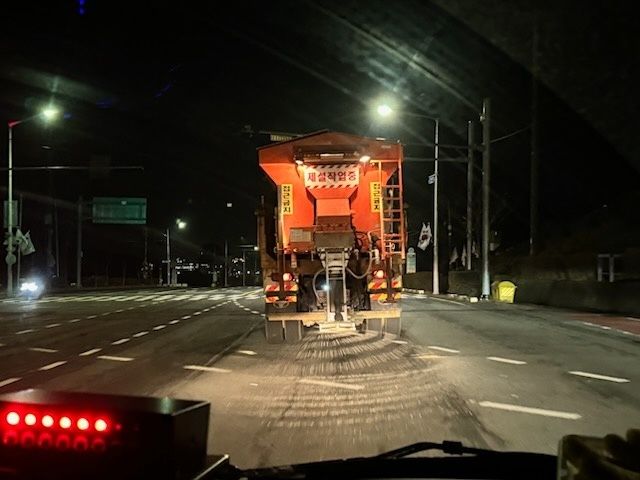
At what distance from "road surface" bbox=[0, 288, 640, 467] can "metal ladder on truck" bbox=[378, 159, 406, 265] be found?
76.5 inches

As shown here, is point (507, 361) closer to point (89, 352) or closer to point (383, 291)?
point (383, 291)

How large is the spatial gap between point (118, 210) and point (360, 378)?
1687 inches

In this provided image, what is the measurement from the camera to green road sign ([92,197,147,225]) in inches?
2018

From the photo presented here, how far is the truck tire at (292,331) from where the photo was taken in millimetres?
16516

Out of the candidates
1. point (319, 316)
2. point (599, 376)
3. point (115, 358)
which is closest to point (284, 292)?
point (319, 316)

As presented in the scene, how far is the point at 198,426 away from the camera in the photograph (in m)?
3.11

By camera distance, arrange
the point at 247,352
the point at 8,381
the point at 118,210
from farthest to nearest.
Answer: the point at 118,210, the point at 247,352, the point at 8,381

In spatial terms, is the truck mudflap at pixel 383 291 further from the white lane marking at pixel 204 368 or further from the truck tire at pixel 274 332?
the white lane marking at pixel 204 368

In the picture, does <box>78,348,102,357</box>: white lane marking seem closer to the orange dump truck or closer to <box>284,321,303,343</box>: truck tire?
the orange dump truck

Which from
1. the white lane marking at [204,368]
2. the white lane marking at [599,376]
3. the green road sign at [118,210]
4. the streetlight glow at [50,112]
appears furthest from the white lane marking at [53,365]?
the green road sign at [118,210]

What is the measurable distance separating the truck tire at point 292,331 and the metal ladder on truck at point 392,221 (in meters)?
2.32

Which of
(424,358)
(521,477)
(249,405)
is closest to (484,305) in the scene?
(424,358)

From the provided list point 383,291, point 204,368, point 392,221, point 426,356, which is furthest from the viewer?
point 392,221

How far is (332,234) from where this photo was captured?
1608 cm
